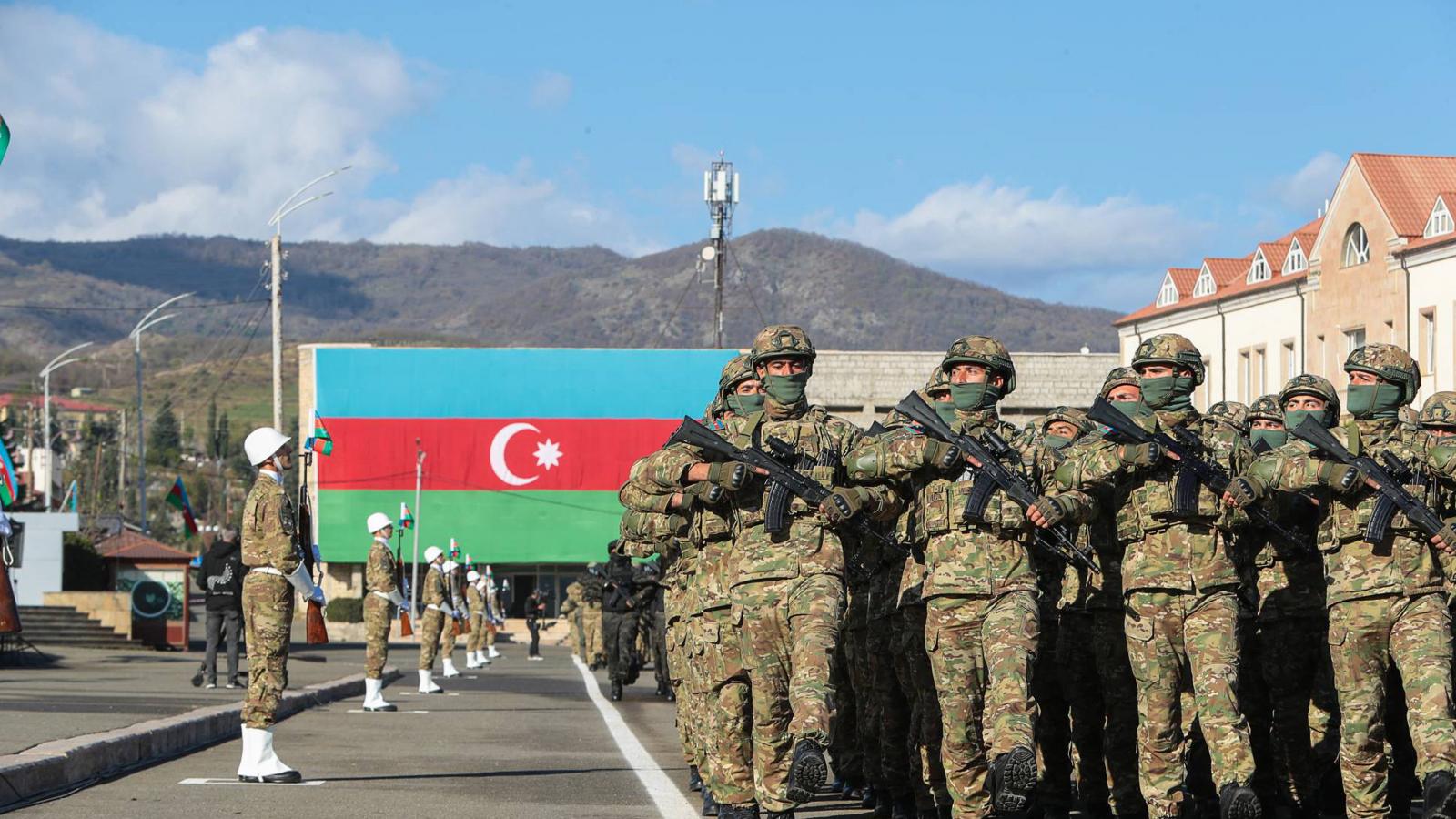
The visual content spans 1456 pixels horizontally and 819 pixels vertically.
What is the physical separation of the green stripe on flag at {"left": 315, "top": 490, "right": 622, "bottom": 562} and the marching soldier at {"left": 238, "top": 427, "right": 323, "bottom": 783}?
6052 cm

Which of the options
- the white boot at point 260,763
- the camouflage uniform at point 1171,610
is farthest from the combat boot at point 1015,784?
the white boot at point 260,763

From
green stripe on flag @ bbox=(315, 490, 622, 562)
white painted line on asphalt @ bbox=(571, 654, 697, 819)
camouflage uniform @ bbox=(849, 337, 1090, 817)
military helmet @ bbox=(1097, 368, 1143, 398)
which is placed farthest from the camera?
green stripe on flag @ bbox=(315, 490, 622, 562)

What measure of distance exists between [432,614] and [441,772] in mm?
12950

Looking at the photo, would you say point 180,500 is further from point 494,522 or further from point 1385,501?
point 1385,501

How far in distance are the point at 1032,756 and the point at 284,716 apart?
41.9 feet

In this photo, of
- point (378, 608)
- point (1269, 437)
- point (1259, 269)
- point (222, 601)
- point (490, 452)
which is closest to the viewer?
point (1269, 437)

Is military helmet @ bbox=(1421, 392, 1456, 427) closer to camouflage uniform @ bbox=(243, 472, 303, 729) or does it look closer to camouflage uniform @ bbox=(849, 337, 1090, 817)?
camouflage uniform @ bbox=(849, 337, 1090, 817)

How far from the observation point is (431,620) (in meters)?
26.8

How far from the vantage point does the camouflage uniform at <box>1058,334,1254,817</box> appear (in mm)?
9914

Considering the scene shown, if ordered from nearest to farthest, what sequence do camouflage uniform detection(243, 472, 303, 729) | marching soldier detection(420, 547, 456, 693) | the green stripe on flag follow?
1. camouflage uniform detection(243, 472, 303, 729)
2. marching soldier detection(420, 547, 456, 693)
3. the green stripe on flag

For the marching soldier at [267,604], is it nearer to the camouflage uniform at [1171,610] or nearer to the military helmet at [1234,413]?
the camouflage uniform at [1171,610]

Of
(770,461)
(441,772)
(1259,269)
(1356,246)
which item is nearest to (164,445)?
(1259,269)

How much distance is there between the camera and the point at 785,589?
9.94 meters

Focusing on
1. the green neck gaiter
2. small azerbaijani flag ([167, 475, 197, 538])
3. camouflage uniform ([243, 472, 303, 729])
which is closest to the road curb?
camouflage uniform ([243, 472, 303, 729])
